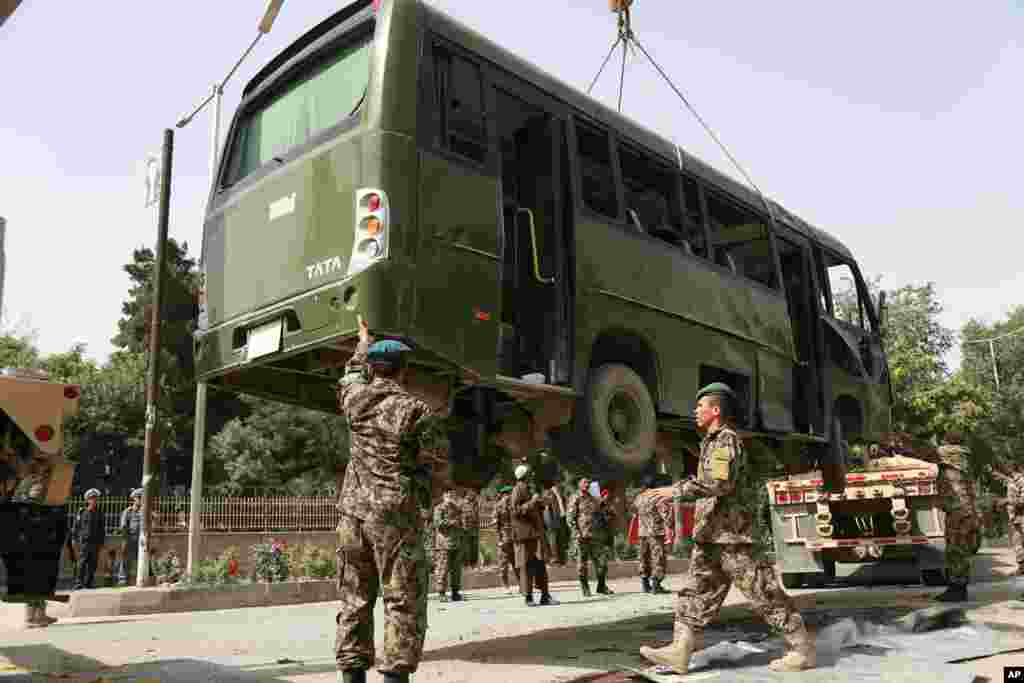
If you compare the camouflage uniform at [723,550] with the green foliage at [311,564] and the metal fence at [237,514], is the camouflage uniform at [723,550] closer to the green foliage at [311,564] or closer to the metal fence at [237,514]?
the green foliage at [311,564]

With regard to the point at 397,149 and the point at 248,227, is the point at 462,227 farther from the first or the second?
the point at 248,227

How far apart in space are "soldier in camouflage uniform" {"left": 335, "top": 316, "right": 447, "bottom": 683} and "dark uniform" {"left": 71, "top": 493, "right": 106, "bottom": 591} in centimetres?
1273

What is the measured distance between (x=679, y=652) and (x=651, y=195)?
3.72m

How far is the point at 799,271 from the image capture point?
33.7ft

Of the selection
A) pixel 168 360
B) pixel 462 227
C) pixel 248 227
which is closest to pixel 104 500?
pixel 248 227

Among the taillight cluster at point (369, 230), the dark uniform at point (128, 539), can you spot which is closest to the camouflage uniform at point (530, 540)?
the taillight cluster at point (369, 230)

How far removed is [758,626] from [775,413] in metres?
2.20

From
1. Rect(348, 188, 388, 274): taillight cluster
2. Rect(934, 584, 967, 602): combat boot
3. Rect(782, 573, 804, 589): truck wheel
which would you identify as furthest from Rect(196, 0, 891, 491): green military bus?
Rect(782, 573, 804, 589): truck wheel

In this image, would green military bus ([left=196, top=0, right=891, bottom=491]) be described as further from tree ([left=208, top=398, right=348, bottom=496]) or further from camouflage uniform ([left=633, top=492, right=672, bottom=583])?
tree ([left=208, top=398, right=348, bottom=496])

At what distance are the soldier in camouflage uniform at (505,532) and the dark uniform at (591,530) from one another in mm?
1109

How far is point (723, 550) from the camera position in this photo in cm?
599

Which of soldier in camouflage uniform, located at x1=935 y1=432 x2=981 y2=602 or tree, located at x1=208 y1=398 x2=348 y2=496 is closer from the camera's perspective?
soldier in camouflage uniform, located at x1=935 y1=432 x2=981 y2=602

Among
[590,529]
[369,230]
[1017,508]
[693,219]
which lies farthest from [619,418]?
[1017,508]

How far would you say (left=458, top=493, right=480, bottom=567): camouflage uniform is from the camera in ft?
47.9
